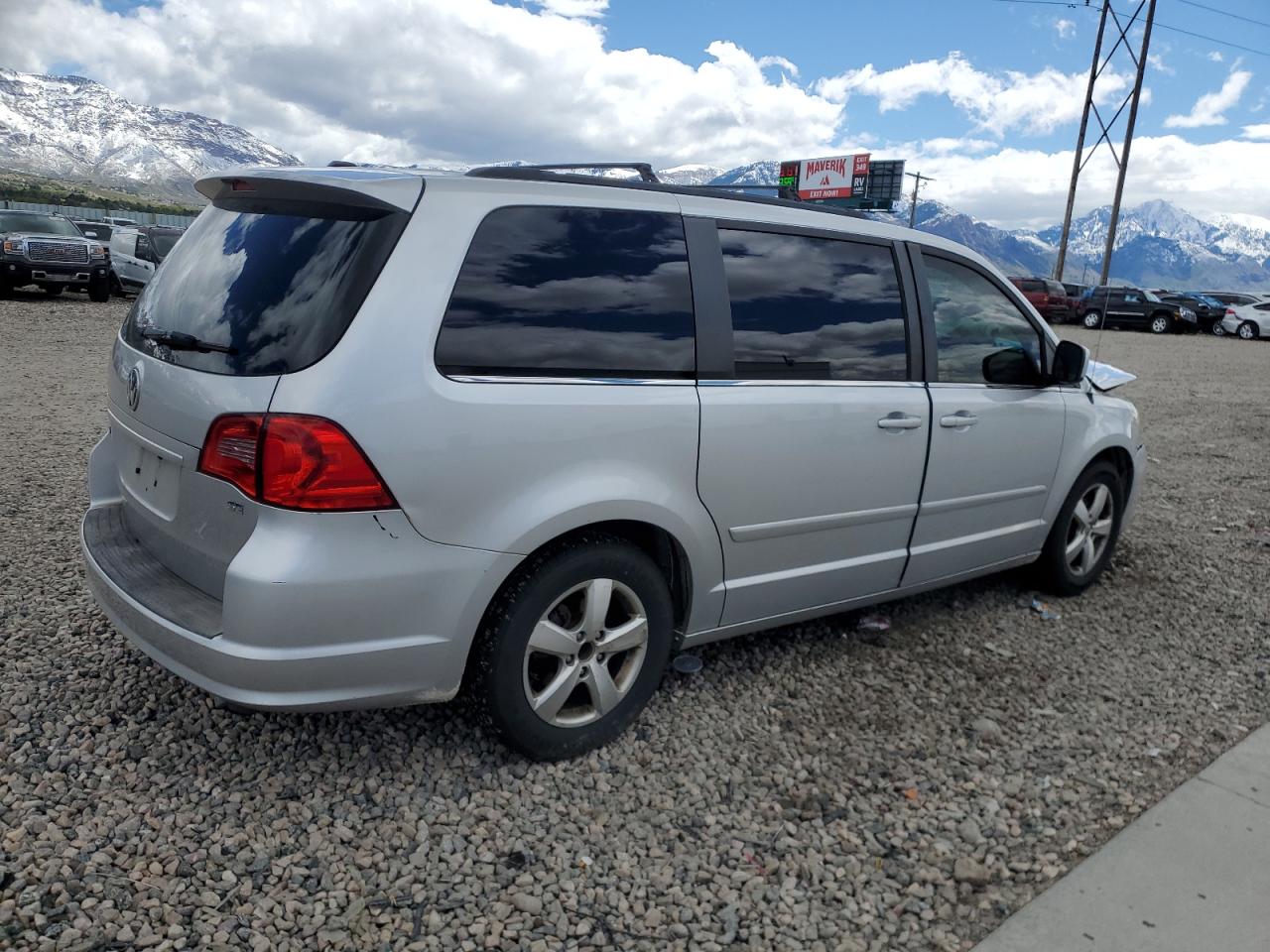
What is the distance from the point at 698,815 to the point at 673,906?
0.41 meters

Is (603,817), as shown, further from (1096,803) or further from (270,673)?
(1096,803)

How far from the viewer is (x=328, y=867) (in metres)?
2.53

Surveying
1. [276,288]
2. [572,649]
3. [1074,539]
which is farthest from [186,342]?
[1074,539]

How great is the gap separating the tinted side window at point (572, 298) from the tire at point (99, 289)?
18531 mm

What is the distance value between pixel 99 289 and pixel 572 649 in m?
19.0

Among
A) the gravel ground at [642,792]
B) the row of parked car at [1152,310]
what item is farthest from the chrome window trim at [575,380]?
the row of parked car at [1152,310]

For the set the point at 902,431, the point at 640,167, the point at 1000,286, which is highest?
the point at 640,167

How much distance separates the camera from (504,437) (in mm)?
2643

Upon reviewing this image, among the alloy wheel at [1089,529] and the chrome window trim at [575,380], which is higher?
the chrome window trim at [575,380]

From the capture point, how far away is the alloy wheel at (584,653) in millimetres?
2898

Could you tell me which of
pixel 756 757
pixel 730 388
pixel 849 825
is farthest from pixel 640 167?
pixel 849 825

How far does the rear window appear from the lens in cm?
251

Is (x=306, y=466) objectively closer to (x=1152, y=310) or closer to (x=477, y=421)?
(x=477, y=421)

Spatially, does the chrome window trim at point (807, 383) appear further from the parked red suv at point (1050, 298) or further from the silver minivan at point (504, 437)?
the parked red suv at point (1050, 298)
